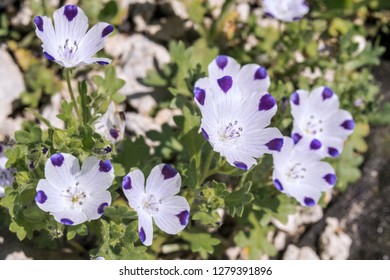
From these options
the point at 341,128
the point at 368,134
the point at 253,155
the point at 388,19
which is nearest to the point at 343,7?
the point at 388,19

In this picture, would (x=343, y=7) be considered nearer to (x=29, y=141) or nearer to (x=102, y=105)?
(x=102, y=105)

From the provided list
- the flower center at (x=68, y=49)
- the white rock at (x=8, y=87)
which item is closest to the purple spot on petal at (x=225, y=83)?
the flower center at (x=68, y=49)

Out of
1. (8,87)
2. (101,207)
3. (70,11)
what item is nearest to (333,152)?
(101,207)

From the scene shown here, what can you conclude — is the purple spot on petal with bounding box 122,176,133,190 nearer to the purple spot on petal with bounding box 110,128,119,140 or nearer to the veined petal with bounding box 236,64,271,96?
the purple spot on petal with bounding box 110,128,119,140

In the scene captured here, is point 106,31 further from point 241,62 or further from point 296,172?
point 241,62

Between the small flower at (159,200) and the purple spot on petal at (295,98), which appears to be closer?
the small flower at (159,200)

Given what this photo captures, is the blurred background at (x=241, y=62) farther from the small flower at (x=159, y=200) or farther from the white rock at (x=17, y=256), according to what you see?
the small flower at (x=159, y=200)
